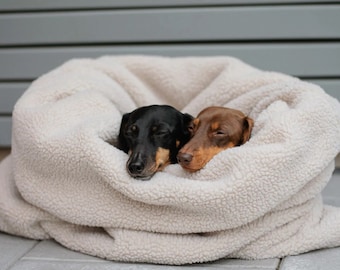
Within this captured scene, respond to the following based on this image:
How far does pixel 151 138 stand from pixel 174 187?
11.2 inches

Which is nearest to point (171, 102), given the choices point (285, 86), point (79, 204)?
point (285, 86)

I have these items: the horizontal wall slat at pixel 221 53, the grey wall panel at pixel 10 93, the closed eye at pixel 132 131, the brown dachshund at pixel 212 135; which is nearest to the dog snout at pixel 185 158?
the brown dachshund at pixel 212 135

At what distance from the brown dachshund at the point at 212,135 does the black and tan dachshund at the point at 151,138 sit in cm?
7

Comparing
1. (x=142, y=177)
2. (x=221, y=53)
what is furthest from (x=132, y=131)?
(x=221, y=53)

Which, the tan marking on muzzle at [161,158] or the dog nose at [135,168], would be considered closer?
the dog nose at [135,168]

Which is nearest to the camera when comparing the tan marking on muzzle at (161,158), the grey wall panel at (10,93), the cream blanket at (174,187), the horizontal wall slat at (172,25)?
the cream blanket at (174,187)

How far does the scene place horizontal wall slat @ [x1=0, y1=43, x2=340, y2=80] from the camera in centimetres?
390

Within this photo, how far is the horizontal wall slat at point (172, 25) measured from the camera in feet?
12.7

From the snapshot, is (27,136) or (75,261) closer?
(75,261)

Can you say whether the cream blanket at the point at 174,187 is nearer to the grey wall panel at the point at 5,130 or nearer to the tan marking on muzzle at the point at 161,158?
the tan marking on muzzle at the point at 161,158

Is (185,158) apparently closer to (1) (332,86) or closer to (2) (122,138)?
(2) (122,138)

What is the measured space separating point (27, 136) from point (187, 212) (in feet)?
2.37

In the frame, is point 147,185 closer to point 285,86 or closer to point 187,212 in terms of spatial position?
point 187,212

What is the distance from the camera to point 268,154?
2.50 metres
